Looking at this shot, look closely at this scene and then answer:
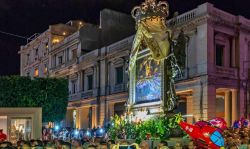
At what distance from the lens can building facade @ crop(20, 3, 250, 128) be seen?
28141 millimetres

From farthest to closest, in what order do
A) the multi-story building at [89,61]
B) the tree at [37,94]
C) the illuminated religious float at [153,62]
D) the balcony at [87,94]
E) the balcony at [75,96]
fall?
1. the balcony at [75,96]
2. the balcony at [87,94]
3. the multi-story building at [89,61]
4. the tree at [37,94]
5. the illuminated religious float at [153,62]

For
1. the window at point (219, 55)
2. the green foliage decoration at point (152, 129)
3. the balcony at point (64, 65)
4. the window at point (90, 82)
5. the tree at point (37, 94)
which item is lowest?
the green foliage decoration at point (152, 129)

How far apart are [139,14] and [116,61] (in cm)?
2018

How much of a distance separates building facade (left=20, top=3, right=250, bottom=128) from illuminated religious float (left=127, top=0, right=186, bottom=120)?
164 mm

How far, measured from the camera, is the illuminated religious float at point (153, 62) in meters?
16.3

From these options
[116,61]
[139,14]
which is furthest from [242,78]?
[139,14]

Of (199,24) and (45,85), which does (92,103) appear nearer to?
(45,85)

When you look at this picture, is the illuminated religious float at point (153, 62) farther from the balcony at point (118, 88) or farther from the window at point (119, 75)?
the window at point (119, 75)

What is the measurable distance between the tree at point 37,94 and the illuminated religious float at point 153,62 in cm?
1343

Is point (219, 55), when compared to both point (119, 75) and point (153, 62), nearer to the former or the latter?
point (119, 75)

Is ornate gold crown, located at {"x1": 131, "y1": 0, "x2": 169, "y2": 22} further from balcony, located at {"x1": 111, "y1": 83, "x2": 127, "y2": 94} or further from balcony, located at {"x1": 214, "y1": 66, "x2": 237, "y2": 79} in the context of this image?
balcony, located at {"x1": 111, "y1": 83, "x2": 127, "y2": 94}

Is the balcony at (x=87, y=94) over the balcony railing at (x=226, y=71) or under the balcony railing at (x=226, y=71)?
under

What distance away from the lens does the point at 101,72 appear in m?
40.7

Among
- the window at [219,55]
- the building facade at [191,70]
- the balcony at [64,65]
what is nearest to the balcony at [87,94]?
the building facade at [191,70]
